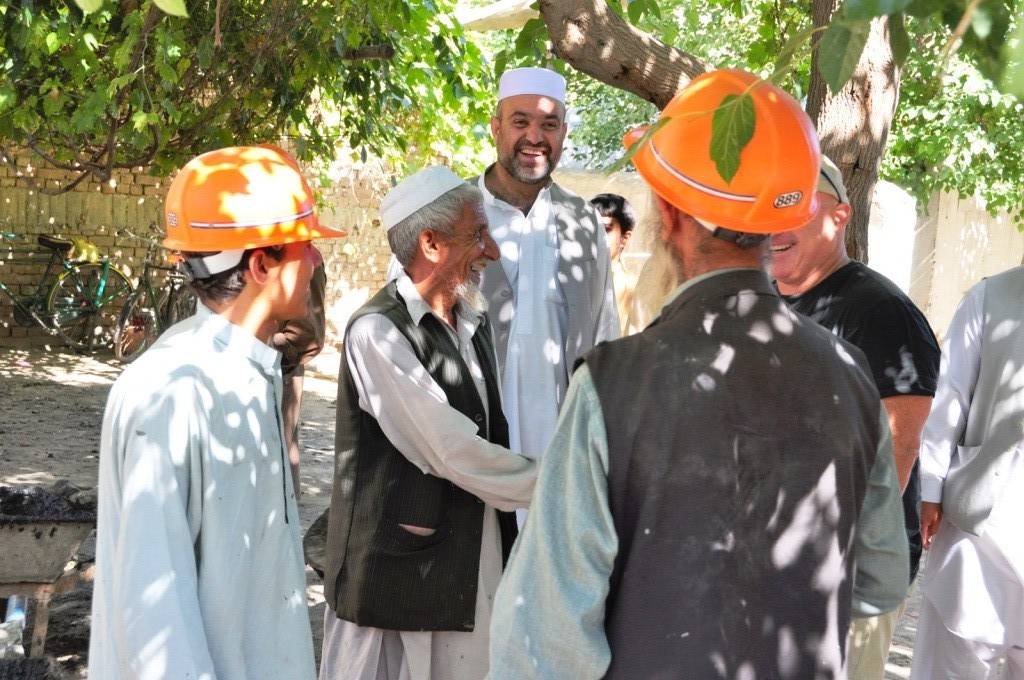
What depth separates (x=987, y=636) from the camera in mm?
3398

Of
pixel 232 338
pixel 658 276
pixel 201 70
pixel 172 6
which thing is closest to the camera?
pixel 172 6

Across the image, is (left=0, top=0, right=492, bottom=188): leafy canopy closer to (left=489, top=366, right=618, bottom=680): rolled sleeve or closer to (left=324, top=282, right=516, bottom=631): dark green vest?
(left=324, top=282, right=516, bottom=631): dark green vest

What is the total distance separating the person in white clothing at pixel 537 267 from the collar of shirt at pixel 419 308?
2.37 feet

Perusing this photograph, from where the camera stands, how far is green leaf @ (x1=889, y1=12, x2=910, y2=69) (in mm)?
1720

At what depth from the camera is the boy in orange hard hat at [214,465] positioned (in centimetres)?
206

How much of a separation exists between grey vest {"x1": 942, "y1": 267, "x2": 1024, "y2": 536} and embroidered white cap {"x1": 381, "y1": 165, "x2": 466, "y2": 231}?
1.65 metres

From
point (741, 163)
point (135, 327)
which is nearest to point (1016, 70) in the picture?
point (741, 163)

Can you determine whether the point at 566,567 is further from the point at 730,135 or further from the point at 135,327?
the point at 135,327

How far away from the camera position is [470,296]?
314cm

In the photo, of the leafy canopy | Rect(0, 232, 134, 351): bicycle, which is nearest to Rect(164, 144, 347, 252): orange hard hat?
the leafy canopy

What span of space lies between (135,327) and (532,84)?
9.78 metres

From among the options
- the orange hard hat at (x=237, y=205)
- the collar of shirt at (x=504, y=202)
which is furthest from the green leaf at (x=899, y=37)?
the collar of shirt at (x=504, y=202)

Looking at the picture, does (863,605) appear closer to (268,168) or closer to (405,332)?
(405,332)

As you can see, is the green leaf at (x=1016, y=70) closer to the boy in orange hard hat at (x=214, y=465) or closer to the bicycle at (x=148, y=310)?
the boy in orange hard hat at (x=214, y=465)
